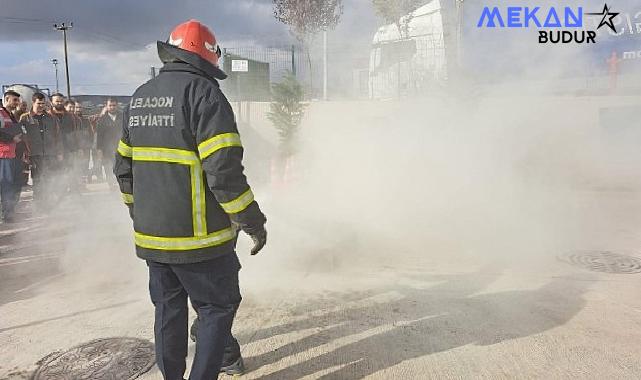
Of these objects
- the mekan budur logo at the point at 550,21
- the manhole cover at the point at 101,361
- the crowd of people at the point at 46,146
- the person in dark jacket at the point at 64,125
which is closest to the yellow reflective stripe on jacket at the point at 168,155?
the manhole cover at the point at 101,361

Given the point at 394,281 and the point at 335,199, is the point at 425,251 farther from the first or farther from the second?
the point at 335,199

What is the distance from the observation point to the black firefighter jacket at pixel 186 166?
192 centimetres

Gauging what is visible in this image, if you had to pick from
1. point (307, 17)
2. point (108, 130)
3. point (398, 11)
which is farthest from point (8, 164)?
point (307, 17)

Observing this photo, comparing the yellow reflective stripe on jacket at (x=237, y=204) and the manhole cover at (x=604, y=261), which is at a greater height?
the yellow reflective stripe on jacket at (x=237, y=204)

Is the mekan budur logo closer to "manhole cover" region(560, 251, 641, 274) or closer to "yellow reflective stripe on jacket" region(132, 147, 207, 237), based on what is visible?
"manhole cover" region(560, 251, 641, 274)

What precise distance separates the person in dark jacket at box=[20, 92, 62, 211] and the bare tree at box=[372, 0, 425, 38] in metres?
5.13

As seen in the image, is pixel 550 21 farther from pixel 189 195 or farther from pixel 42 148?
pixel 42 148

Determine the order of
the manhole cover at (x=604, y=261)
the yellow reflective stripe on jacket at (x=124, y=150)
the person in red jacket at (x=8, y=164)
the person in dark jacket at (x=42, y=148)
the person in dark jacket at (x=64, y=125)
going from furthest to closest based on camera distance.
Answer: the person in dark jacket at (x=64, y=125)
the person in dark jacket at (x=42, y=148)
the person in red jacket at (x=8, y=164)
the manhole cover at (x=604, y=261)
the yellow reflective stripe on jacket at (x=124, y=150)

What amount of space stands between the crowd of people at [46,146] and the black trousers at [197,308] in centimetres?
479

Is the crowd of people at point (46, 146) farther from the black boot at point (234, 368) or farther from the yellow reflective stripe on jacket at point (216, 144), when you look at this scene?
the yellow reflective stripe on jacket at point (216, 144)

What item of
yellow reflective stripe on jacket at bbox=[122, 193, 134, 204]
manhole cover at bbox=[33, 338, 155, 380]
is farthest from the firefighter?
manhole cover at bbox=[33, 338, 155, 380]

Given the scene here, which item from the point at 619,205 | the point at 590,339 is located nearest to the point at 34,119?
the point at 590,339

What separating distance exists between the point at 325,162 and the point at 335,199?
35.5 inches

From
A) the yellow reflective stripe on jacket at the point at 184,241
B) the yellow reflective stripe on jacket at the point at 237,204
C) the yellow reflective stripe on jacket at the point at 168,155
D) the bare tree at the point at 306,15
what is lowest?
the yellow reflective stripe on jacket at the point at 184,241
